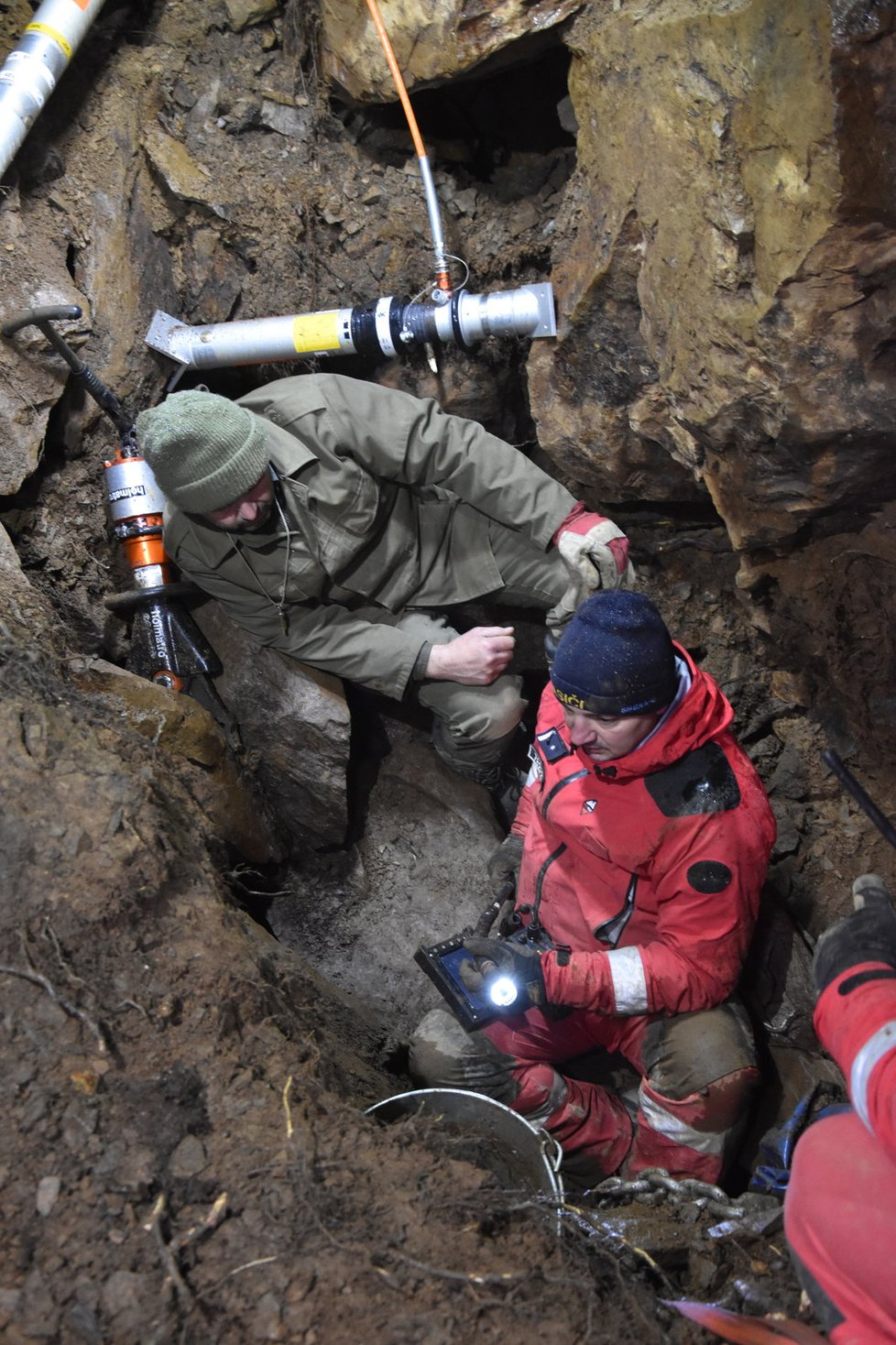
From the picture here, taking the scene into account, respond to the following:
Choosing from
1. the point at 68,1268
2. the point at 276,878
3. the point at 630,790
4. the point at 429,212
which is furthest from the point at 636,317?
the point at 68,1268

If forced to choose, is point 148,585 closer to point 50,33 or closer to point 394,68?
point 50,33

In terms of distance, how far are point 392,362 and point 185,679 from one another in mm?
1678

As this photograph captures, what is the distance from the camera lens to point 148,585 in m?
3.70

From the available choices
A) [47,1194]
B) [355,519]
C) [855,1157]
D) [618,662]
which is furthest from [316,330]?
[855,1157]

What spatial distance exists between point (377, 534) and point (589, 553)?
87 cm

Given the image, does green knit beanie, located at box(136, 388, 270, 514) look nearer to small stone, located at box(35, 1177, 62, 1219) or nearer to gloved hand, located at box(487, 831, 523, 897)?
gloved hand, located at box(487, 831, 523, 897)

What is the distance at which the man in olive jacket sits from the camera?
3211 millimetres

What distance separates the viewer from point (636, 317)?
11.0ft

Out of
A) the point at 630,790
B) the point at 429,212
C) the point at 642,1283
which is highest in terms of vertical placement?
the point at 429,212

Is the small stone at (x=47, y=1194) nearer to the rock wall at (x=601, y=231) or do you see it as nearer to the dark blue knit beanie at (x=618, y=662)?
the dark blue knit beanie at (x=618, y=662)

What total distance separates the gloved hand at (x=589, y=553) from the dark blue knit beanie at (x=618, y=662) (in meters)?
1.03

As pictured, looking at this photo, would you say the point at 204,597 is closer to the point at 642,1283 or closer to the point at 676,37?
the point at 676,37

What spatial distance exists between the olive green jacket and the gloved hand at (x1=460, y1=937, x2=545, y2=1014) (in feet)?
3.84

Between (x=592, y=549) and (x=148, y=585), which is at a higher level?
(x=148, y=585)
